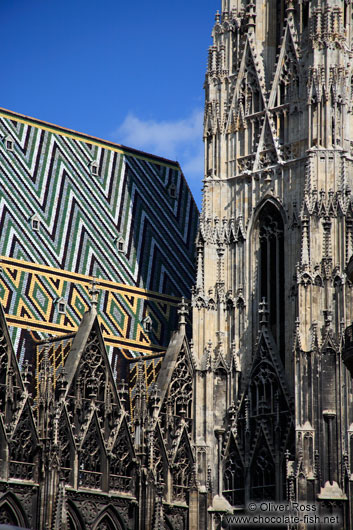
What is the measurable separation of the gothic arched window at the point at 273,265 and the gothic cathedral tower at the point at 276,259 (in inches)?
1.6

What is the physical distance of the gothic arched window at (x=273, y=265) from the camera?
41.9 metres

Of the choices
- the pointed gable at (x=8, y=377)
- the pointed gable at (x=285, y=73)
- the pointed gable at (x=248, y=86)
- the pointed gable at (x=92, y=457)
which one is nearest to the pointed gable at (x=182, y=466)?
the pointed gable at (x=92, y=457)

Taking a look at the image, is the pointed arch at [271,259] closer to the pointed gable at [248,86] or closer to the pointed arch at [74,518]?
the pointed gable at [248,86]

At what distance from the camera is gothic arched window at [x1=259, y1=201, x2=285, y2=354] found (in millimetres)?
41875

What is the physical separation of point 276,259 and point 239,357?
118 inches

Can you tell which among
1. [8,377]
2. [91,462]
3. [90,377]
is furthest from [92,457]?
[8,377]

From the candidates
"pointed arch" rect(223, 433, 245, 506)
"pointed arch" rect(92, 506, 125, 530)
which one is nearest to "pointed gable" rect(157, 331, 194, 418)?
"pointed arch" rect(223, 433, 245, 506)

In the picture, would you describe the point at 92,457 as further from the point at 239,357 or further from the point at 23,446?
the point at 239,357

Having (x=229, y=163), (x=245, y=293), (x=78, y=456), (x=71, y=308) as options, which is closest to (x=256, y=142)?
(x=229, y=163)

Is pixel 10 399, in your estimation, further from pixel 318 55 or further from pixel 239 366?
pixel 318 55

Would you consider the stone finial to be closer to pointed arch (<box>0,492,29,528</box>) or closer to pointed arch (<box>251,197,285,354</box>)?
pointed arch (<box>251,197,285,354</box>)

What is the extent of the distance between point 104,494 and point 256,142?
37.8 ft

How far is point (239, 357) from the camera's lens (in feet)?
138

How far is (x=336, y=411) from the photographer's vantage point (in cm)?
3856
